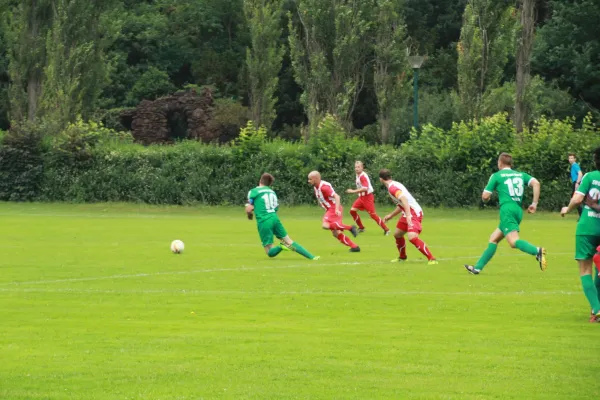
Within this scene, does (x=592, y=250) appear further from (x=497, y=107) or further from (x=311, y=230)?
(x=497, y=107)

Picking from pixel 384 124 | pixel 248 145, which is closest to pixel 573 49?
pixel 384 124

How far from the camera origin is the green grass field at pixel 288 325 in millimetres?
9562

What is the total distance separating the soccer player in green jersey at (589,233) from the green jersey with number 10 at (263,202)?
9.26 m

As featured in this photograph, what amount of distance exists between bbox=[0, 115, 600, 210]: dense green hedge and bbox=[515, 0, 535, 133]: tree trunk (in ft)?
7.95

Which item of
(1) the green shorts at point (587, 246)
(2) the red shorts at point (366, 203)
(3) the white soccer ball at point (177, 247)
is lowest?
(2) the red shorts at point (366, 203)

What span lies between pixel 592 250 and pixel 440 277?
5.77 m

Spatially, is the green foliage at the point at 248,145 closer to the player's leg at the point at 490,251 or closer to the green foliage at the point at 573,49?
the green foliage at the point at 573,49

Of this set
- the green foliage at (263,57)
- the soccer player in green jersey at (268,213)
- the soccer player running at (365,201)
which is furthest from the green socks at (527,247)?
the green foliage at (263,57)

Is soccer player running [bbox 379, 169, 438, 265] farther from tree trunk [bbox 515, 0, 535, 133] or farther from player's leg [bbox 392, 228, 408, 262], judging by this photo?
tree trunk [bbox 515, 0, 535, 133]

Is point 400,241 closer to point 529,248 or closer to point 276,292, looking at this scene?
point 529,248

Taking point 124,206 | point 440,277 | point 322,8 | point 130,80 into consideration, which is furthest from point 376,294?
point 130,80

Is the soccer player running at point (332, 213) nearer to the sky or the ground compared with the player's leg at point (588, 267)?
nearer to the ground

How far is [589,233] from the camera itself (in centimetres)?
1325

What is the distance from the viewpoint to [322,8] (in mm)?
53812
